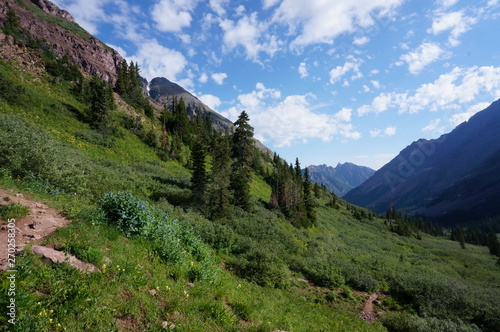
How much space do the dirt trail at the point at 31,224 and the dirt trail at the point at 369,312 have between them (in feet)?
58.6

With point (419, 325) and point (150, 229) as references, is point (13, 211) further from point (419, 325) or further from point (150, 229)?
point (419, 325)

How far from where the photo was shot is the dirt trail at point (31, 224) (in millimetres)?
5602

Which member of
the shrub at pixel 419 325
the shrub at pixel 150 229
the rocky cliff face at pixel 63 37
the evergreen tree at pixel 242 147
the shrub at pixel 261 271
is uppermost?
the rocky cliff face at pixel 63 37

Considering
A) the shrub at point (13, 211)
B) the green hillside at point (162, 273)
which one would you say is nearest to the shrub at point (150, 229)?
the green hillside at point (162, 273)

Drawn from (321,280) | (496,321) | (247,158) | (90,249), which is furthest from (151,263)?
(247,158)

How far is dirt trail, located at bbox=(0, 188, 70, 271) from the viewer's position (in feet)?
18.4

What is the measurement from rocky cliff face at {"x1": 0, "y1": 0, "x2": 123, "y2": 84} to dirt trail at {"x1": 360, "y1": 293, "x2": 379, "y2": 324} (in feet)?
309

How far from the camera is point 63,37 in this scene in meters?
103

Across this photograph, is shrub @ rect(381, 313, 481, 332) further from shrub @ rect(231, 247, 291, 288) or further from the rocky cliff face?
the rocky cliff face

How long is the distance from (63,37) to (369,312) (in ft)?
466

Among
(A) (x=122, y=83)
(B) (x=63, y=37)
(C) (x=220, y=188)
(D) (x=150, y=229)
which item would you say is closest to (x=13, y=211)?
(D) (x=150, y=229)

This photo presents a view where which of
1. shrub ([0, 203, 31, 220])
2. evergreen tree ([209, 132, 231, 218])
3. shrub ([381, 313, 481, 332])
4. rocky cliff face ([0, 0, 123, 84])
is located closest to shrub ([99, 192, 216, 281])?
shrub ([0, 203, 31, 220])

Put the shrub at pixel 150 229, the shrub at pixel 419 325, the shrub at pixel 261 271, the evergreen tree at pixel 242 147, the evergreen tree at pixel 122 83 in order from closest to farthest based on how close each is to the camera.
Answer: the shrub at pixel 150 229 → the shrub at pixel 419 325 → the shrub at pixel 261 271 → the evergreen tree at pixel 242 147 → the evergreen tree at pixel 122 83

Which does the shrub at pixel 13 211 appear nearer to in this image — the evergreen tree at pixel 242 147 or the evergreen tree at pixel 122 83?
the evergreen tree at pixel 242 147
